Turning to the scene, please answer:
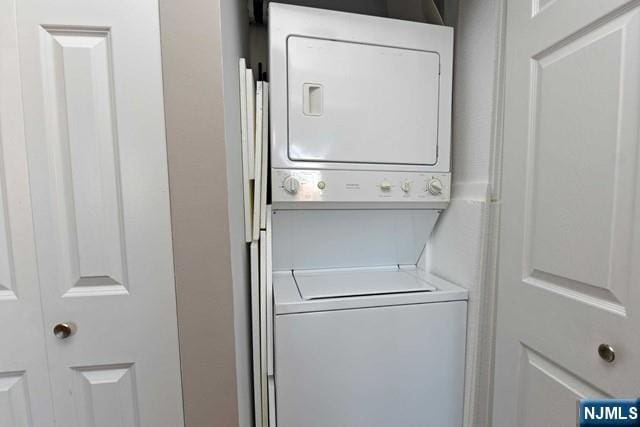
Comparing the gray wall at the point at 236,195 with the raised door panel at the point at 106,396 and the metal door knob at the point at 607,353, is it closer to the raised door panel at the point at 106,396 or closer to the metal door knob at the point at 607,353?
the raised door panel at the point at 106,396

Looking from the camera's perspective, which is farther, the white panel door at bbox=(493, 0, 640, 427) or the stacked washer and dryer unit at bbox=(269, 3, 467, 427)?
the stacked washer and dryer unit at bbox=(269, 3, 467, 427)

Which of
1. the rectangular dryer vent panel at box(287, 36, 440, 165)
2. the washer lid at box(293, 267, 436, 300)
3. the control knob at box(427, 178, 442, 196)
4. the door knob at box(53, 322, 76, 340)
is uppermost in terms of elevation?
the rectangular dryer vent panel at box(287, 36, 440, 165)

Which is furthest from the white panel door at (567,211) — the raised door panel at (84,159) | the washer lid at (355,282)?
the raised door panel at (84,159)

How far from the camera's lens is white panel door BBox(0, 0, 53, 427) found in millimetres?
828

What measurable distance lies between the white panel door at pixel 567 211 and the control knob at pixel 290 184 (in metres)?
0.94

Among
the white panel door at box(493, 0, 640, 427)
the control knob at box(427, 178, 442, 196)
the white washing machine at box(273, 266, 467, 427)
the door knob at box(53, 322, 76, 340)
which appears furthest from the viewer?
the control knob at box(427, 178, 442, 196)

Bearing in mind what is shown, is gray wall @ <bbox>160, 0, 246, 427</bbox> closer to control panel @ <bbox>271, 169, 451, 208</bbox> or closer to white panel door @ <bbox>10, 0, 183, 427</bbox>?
white panel door @ <bbox>10, 0, 183, 427</bbox>

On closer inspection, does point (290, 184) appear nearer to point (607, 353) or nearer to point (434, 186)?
point (434, 186)

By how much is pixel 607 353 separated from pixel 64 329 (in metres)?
1.70

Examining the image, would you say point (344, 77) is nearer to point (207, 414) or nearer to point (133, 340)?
point (133, 340)

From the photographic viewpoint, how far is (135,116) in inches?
33.4

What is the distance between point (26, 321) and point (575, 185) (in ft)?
6.12

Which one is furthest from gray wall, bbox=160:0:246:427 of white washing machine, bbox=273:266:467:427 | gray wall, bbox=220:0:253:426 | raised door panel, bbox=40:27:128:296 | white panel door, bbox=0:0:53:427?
white panel door, bbox=0:0:53:427

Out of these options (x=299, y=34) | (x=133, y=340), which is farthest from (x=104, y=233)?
(x=299, y=34)
